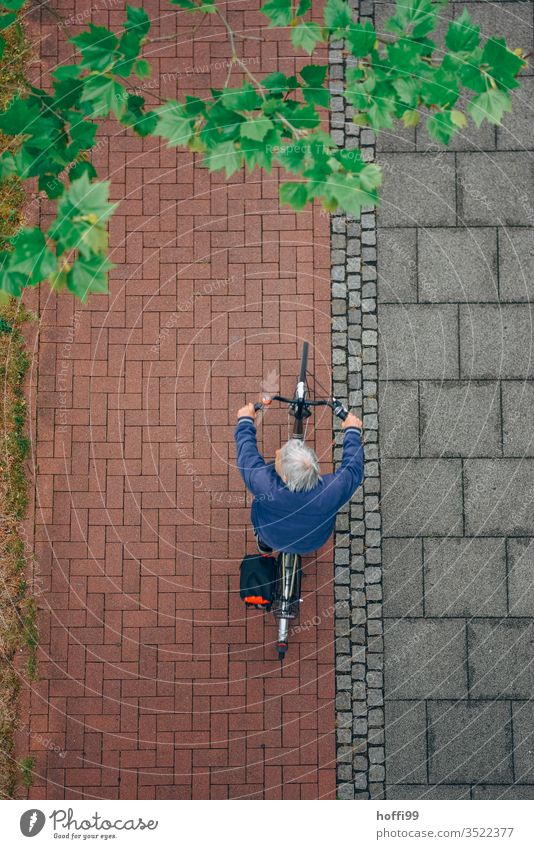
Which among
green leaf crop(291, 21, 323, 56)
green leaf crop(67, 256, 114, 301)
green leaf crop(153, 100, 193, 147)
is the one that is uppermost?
green leaf crop(291, 21, 323, 56)

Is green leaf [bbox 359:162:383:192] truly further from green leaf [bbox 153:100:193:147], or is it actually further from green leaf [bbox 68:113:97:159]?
green leaf [bbox 68:113:97:159]

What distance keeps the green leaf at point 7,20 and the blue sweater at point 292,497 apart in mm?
5038

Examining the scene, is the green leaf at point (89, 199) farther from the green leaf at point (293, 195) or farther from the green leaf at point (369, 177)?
the green leaf at point (369, 177)

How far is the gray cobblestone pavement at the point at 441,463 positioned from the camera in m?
7.18

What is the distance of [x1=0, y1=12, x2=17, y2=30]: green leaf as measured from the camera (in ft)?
26.2

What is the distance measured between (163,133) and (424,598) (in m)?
4.50

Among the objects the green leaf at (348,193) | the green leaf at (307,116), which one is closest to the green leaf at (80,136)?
the green leaf at (307,116)

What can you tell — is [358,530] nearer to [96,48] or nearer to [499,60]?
[499,60]

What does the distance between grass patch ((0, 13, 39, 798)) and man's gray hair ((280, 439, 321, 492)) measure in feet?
10.5

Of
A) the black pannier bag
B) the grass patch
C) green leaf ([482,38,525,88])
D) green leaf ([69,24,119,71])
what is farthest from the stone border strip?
the grass patch

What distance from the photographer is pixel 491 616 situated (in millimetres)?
7316

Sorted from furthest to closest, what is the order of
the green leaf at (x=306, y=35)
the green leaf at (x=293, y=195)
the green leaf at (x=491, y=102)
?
the green leaf at (x=306, y=35), the green leaf at (x=491, y=102), the green leaf at (x=293, y=195)

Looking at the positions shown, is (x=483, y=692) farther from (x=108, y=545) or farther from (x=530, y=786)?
(x=108, y=545)
